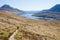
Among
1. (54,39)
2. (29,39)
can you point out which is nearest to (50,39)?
(54,39)

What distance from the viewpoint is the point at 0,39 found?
3650cm

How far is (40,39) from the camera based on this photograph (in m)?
45.4

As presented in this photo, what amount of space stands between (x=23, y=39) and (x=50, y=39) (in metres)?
10.6

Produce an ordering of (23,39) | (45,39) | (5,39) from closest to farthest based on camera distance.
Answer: (5,39) → (23,39) → (45,39)

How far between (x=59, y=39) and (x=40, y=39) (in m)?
7.87

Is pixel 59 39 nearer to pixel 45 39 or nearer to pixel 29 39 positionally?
pixel 45 39

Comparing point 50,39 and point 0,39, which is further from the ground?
point 0,39

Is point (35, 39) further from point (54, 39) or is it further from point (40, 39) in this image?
point (54, 39)

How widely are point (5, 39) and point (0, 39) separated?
1.46 meters

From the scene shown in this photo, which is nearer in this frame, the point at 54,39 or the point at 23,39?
the point at 23,39

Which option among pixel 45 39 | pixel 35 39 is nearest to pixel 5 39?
pixel 35 39

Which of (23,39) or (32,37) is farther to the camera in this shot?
(32,37)

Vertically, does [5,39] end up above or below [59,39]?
above

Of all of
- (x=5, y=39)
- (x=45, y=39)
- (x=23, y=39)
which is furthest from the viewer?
(x=45, y=39)
